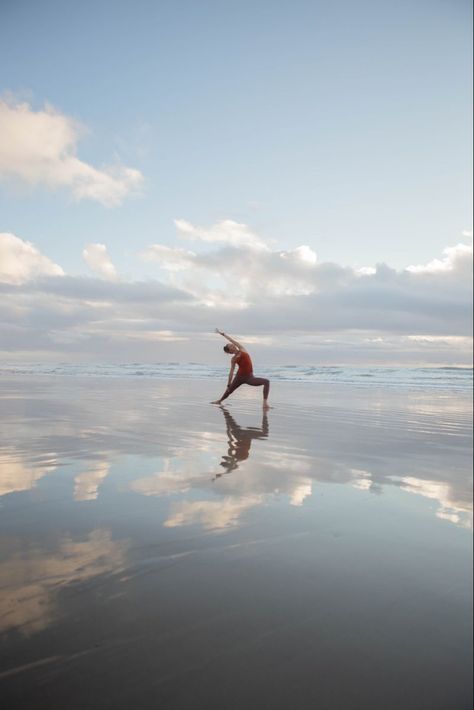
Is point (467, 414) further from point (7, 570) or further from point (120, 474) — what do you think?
point (7, 570)

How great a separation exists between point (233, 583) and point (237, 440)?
186 inches

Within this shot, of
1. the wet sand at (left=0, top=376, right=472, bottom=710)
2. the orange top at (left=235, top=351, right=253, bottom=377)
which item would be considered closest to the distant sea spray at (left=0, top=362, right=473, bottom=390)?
the orange top at (left=235, top=351, right=253, bottom=377)

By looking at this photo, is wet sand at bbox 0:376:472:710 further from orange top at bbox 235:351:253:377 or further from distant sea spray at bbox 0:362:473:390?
distant sea spray at bbox 0:362:473:390

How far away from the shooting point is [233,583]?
243cm

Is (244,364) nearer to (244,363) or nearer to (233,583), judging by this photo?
(244,363)

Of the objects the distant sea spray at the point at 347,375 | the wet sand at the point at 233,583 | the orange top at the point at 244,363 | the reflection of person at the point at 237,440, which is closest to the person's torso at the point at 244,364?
the orange top at the point at 244,363

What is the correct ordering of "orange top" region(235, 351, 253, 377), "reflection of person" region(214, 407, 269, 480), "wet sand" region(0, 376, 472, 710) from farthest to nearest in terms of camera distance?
"orange top" region(235, 351, 253, 377) < "reflection of person" region(214, 407, 269, 480) < "wet sand" region(0, 376, 472, 710)

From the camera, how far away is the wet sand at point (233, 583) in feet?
5.56

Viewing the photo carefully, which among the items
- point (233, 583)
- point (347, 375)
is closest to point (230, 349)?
point (233, 583)

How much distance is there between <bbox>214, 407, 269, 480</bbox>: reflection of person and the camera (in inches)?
216

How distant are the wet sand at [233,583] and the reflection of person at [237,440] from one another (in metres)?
0.11

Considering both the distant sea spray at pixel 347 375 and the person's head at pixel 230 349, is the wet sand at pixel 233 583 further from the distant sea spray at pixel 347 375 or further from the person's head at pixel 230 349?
the distant sea spray at pixel 347 375

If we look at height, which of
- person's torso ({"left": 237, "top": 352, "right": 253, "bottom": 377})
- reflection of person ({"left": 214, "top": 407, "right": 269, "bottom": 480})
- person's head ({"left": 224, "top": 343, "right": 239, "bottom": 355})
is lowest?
reflection of person ({"left": 214, "top": 407, "right": 269, "bottom": 480})

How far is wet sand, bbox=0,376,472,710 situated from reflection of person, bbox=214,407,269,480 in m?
0.11
